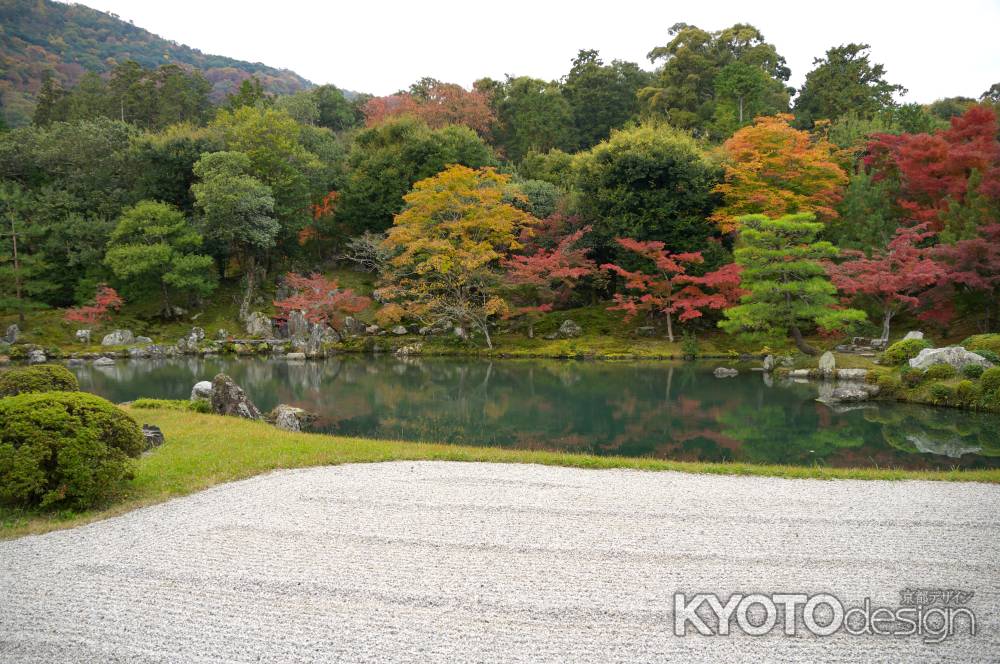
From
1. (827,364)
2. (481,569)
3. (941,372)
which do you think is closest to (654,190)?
(827,364)

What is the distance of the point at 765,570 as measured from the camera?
14.3 ft

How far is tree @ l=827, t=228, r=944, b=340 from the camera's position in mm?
17344

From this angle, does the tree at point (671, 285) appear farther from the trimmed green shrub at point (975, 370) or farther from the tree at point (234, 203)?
the tree at point (234, 203)

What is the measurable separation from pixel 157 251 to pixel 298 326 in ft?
21.7

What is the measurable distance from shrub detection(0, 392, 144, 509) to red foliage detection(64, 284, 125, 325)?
2308 centimetres

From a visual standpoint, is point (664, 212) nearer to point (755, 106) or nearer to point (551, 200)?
point (551, 200)

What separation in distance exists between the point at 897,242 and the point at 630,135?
10540 mm

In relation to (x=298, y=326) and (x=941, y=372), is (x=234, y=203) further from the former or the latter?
(x=941, y=372)

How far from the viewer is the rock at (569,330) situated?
24.2m

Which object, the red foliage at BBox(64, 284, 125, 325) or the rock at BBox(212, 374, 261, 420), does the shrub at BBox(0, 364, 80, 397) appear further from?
the red foliage at BBox(64, 284, 125, 325)

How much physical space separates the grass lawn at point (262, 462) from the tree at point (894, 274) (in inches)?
479

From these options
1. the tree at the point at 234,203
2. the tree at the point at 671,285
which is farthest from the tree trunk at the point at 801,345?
the tree at the point at 234,203

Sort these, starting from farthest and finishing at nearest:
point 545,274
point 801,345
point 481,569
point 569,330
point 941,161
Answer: point 569,330 → point 545,274 → point 941,161 → point 801,345 → point 481,569

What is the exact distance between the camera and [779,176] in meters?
22.7
